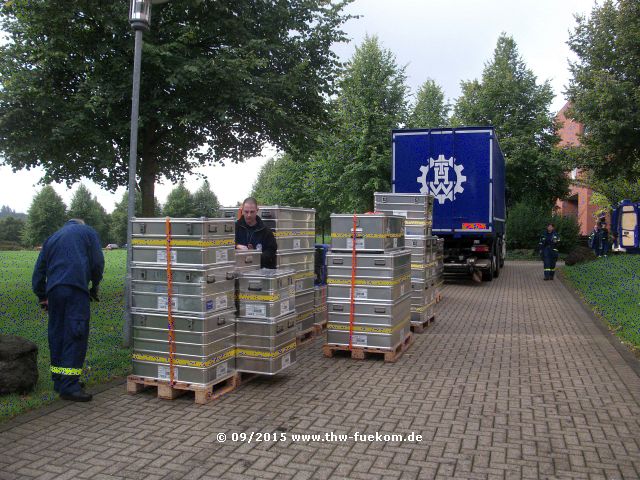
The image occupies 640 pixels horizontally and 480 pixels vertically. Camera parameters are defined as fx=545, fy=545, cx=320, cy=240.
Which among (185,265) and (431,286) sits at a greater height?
(185,265)

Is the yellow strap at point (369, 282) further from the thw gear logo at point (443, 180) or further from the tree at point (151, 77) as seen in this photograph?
the thw gear logo at point (443, 180)

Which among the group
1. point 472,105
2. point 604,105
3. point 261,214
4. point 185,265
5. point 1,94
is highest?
point 472,105

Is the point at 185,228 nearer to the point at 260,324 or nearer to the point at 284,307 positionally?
the point at 260,324

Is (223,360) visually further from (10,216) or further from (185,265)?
(10,216)

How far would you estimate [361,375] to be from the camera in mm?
6965

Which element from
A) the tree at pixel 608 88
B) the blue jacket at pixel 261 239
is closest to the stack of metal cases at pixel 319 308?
the blue jacket at pixel 261 239

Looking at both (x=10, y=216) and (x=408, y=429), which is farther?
(x=10, y=216)

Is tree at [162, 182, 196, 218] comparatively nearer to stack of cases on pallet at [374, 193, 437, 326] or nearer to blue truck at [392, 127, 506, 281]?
blue truck at [392, 127, 506, 281]

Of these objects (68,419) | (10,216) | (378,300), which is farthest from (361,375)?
(10,216)

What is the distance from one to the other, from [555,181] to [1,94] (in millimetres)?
31683

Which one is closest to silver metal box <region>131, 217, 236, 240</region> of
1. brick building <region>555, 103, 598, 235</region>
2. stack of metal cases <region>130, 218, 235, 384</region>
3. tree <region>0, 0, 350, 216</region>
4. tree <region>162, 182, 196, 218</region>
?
stack of metal cases <region>130, 218, 235, 384</region>

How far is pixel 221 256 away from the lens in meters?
6.15

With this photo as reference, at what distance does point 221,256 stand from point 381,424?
2500 mm

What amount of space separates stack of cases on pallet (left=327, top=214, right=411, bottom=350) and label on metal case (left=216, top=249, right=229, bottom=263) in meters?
2.05
